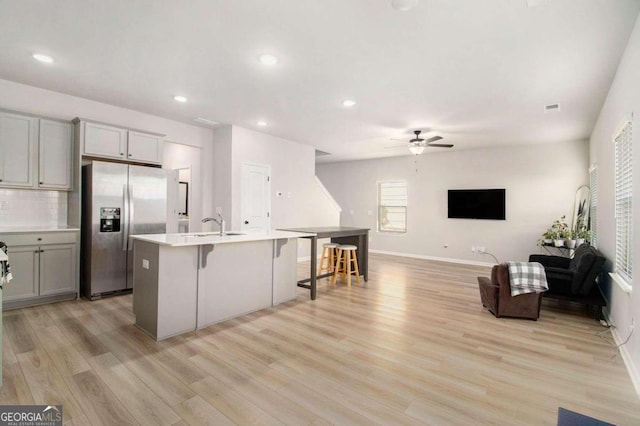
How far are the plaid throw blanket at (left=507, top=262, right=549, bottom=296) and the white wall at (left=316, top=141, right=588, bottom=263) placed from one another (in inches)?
153

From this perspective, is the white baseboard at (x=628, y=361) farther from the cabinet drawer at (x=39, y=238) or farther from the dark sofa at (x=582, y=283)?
the cabinet drawer at (x=39, y=238)

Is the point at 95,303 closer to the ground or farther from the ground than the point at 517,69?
closer to the ground

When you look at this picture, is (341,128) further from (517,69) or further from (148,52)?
(148,52)

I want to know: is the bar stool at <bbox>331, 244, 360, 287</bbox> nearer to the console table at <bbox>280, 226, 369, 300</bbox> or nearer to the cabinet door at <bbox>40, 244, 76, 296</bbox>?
the console table at <bbox>280, 226, 369, 300</bbox>

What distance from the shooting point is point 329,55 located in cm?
309

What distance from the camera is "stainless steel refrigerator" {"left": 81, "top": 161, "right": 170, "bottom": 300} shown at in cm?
425

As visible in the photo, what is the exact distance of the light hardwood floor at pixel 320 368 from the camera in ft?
6.47

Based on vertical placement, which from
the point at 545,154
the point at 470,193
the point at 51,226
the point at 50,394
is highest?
the point at 545,154

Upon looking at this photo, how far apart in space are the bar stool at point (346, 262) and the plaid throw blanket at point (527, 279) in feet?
7.55

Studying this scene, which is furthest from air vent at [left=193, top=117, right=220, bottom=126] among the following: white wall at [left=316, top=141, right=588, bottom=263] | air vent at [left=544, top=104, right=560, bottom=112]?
air vent at [left=544, top=104, right=560, bottom=112]

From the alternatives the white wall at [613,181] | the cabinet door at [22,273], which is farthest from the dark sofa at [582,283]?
the cabinet door at [22,273]

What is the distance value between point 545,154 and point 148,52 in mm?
7517

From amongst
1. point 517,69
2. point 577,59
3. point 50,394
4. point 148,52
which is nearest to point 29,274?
point 50,394

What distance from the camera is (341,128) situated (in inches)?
230
